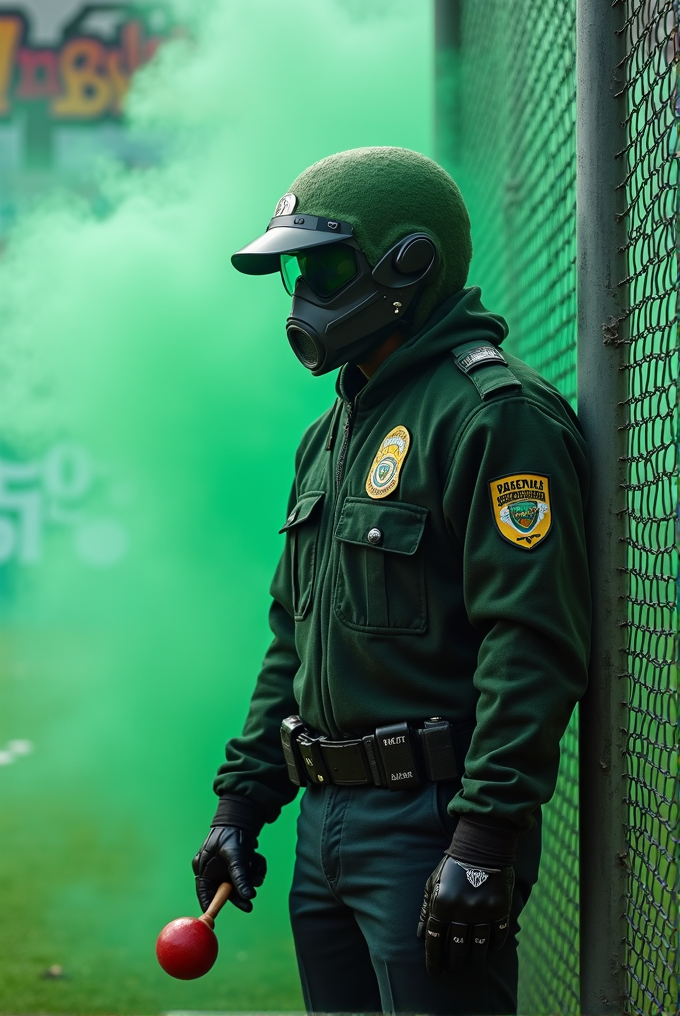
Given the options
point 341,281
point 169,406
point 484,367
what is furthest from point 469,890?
point 169,406

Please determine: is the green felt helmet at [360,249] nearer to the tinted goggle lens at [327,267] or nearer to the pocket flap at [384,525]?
the tinted goggle lens at [327,267]

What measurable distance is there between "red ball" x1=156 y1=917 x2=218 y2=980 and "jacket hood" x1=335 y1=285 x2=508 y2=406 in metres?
0.79

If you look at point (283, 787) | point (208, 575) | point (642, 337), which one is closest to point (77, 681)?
point (208, 575)

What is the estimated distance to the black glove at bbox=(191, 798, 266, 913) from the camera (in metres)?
1.74

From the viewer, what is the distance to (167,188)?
13.4ft

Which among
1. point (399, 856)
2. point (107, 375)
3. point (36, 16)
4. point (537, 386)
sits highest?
point (36, 16)

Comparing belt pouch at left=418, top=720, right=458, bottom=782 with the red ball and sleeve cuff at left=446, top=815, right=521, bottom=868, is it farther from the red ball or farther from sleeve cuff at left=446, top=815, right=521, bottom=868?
the red ball

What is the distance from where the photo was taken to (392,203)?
1.56 metres

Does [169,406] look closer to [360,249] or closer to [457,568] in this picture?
[360,249]

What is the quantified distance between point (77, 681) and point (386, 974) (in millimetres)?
2931

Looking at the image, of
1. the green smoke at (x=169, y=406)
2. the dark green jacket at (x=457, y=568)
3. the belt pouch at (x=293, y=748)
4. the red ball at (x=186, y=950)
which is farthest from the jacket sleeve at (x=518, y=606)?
the green smoke at (x=169, y=406)

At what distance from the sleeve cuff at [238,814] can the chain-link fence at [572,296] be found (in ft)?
1.85

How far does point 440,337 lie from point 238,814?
837 millimetres

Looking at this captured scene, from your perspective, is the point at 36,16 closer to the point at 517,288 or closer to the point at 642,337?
the point at 517,288
